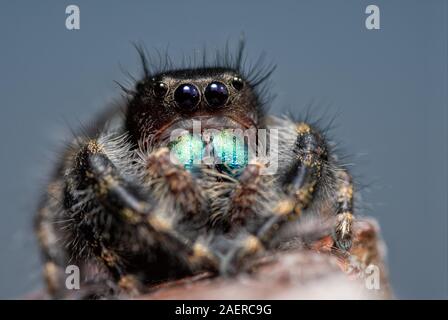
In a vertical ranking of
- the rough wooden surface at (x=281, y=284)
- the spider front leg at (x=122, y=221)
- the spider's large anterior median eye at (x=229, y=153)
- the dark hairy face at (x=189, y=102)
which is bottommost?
the rough wooden surface at (x=281, y=284)

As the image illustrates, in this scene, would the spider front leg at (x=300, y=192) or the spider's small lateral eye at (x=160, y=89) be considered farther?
the spider's small lateral eye at (x=160, y=89)

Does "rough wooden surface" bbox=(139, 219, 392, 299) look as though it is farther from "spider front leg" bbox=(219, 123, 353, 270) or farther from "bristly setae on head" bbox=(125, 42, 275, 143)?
"bristly setae on head" bbox=(125, 42, 275, 143)

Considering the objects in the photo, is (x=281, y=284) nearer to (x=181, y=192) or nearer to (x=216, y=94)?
(x=181, y=192)

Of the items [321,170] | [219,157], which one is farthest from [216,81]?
[321,170]

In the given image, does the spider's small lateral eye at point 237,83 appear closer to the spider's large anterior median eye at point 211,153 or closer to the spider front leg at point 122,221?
the spider's large anterior median eye at point 211,153

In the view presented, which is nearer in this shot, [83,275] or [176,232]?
[176,232]

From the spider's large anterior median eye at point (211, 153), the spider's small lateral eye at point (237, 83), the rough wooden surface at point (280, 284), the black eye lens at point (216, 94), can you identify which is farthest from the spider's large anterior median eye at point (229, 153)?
the rough wooden surface at point (280, 284)

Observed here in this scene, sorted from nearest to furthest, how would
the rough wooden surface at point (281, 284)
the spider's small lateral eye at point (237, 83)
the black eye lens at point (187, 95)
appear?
the rough wooden surface at point (281, 284) < the black eye lens at point (187, 95) < the spider's small lateral eye at point (237, 83)
